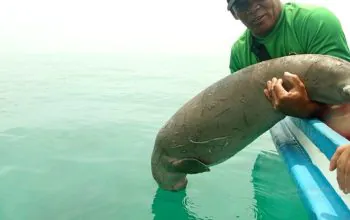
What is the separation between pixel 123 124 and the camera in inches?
301

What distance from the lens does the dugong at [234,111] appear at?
10.4 ft

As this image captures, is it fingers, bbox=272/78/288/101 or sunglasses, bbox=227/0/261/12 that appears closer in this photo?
fingers, bbox=272/78/288/101

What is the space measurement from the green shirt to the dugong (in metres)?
0.42

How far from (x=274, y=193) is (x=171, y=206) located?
3.75ft

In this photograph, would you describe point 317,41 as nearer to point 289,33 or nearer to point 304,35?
point 304,35

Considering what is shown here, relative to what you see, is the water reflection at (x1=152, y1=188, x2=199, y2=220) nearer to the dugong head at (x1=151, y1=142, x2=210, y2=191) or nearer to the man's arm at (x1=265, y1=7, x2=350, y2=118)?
the dugong head at (x1=151, y1=142, x2=210, y2=191)

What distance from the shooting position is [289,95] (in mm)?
3008

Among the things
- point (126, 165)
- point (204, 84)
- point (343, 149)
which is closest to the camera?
point (343, 149)

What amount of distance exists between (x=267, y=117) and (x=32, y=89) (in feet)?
31.0

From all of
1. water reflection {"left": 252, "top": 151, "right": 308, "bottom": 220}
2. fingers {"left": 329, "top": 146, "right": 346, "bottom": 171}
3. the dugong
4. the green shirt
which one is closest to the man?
the green shirt

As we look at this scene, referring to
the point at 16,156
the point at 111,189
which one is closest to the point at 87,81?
the point at 16,156

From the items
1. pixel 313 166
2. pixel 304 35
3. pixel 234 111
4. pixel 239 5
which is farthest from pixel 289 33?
pixel 313 166

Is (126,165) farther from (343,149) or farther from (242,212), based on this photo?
(343,149)

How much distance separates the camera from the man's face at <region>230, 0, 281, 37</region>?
150 inches
